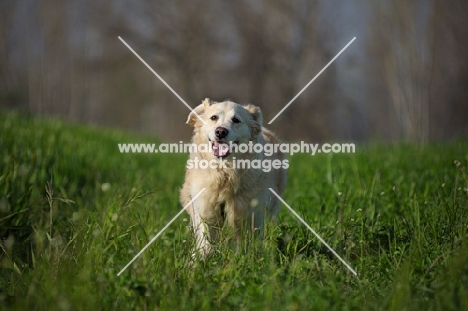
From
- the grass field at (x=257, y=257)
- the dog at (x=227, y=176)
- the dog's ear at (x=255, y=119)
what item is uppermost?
the dog's ear at (x=255, y=119)

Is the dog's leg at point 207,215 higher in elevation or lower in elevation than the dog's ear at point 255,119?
A: lower

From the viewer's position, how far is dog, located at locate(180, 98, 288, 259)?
15.1ft

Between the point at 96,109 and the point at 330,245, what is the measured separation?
3319cm

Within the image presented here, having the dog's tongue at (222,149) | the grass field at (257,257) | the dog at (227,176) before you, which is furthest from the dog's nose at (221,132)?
the grass field at (257,257)

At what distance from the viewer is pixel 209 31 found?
23.6 metres

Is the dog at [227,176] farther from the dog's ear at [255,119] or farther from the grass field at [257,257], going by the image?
the grass field at [257,257]

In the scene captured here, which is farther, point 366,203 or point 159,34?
point 159,34

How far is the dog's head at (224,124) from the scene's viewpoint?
Answer: 4.54 meters

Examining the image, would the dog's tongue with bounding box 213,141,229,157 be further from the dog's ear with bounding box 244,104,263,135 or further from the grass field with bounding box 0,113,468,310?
Result: the grass field with bounding box 0,113,468,310

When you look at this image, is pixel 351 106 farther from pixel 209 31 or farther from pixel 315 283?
pixel 315 283

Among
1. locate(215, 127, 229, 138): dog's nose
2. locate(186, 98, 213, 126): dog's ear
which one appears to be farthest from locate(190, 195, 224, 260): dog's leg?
locate(186, 98, 213, 126): dog's ear

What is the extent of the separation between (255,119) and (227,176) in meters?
0.68

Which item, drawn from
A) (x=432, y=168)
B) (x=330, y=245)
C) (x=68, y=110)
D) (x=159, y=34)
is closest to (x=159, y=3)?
(x=159, y=34)

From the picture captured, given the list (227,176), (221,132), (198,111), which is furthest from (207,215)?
(198,111)
